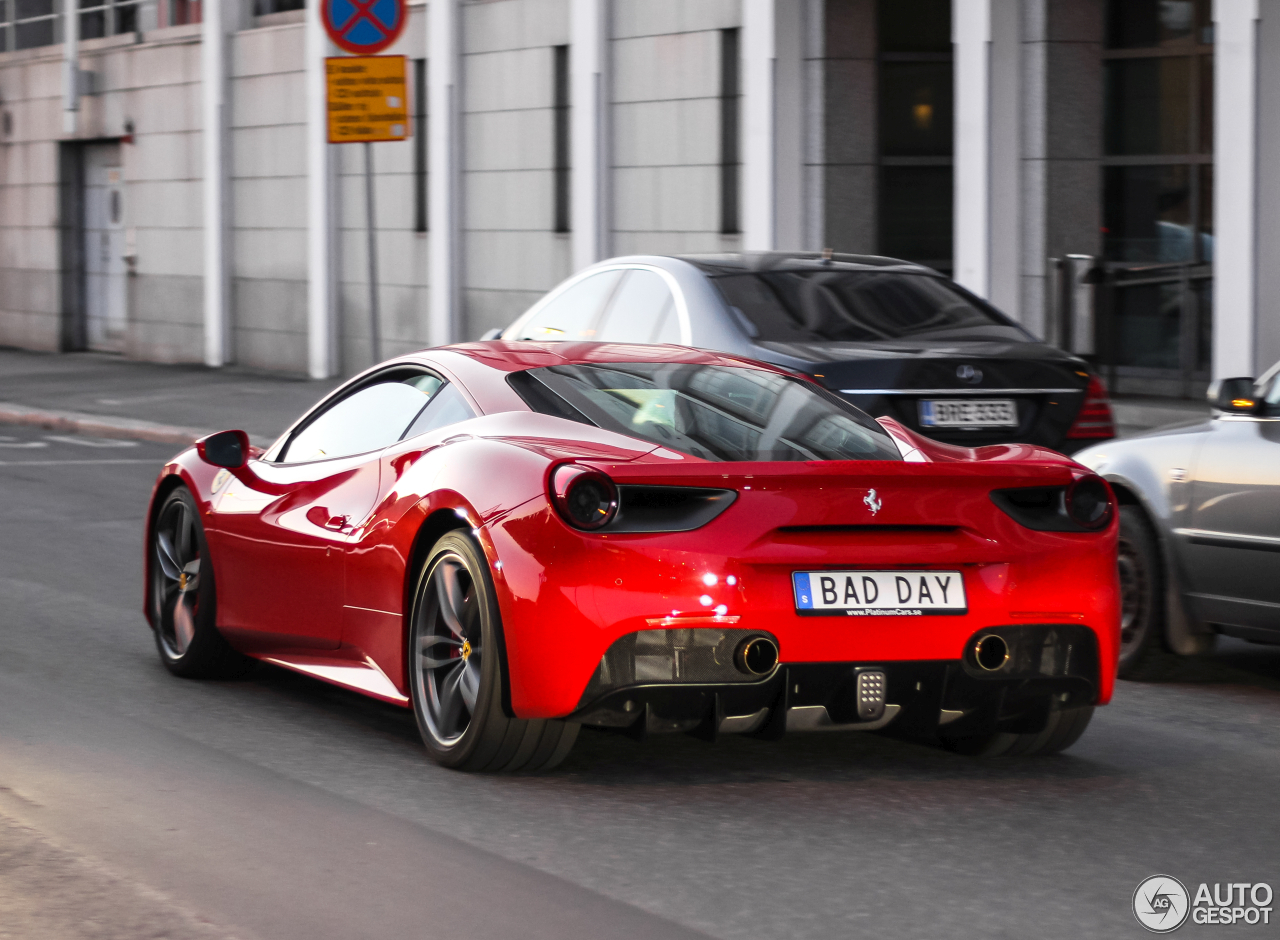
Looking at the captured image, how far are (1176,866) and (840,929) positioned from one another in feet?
3.27

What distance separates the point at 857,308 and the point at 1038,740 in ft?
13.0

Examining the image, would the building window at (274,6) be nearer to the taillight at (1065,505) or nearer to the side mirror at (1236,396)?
the side mirror at (1236,396)

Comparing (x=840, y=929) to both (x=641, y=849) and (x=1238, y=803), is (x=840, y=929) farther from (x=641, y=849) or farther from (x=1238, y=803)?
(x=1238, y=803)

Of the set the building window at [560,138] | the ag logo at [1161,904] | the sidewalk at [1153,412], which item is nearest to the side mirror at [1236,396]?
the ag logo at [1161,904]

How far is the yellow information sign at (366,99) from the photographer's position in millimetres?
15273

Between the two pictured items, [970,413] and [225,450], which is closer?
[225,450]

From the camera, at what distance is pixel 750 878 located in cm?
471

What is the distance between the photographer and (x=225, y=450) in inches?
278

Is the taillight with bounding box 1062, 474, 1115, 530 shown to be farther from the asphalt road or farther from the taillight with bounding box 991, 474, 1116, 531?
the asphalt road

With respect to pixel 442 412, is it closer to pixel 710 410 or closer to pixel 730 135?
pixel 710 410

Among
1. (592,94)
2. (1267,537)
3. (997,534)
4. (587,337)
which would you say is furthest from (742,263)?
(592,94)

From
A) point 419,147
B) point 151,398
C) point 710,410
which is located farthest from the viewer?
point 419,147

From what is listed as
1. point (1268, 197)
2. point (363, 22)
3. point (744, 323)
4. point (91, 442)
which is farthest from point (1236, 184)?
point (91, 442)

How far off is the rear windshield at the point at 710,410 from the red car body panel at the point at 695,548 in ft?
0.33
